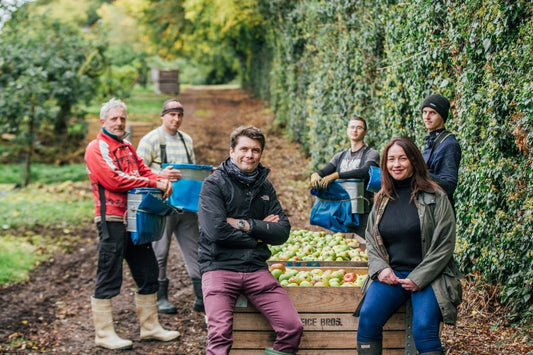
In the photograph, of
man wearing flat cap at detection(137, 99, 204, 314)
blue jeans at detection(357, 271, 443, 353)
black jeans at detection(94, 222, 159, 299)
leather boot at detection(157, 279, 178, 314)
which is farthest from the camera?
leather boot at detection(157, 279, 178, 314)

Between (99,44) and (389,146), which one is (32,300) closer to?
(389,146)

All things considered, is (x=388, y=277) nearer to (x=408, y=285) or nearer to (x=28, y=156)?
(x=408, y=285)

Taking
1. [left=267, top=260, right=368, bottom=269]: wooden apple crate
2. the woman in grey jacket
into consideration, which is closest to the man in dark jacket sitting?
the woman in grey jacket

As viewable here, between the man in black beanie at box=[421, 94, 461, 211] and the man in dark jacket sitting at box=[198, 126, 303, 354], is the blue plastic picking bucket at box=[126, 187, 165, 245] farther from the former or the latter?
the man in black beanie at box=[421, 94, 461, 211]

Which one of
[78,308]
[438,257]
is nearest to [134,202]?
[78,308]

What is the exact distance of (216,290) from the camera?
14.7 feet

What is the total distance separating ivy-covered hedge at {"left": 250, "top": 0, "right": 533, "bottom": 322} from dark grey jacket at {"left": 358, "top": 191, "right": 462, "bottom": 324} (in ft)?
4.06

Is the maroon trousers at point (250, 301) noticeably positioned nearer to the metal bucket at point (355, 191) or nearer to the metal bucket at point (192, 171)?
the metal bucket at point (355, 191)

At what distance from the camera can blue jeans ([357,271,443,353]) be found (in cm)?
417

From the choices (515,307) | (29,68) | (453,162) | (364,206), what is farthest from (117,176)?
(29,68)

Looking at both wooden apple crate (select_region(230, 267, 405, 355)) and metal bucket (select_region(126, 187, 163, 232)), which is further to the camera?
metal bucket (select_region(126, 187, 163, 232))

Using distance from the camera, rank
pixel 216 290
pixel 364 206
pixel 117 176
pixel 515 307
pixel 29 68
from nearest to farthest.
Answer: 1. pixel 216 290
2. pixel 515 307
3. pixel 117 176
4. pixel 364 206
5. pixel 29 68

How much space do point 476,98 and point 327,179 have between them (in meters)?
1.62

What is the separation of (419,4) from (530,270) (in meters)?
3.35
